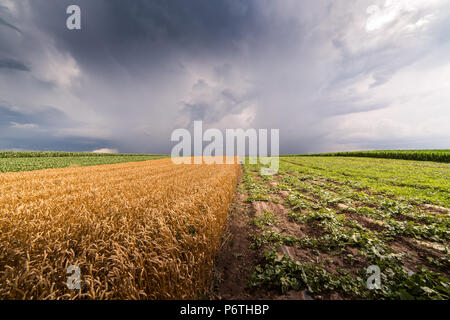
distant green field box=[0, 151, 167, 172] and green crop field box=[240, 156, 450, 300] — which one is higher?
distant green field box=[0, 151, 167, 172]

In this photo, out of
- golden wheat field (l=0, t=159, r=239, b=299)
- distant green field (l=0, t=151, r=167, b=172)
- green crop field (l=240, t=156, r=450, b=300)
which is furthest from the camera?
distant green field (l=0, t=151, r=167, b=172)

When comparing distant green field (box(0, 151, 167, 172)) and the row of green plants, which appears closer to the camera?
the row of green plants

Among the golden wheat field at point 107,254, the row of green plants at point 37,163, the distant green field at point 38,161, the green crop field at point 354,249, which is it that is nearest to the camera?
the golden wheat field at point 107,254

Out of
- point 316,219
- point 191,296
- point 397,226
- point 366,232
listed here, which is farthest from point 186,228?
point 397,226

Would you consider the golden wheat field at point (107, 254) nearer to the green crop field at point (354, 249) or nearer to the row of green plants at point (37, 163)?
the green crop field at point (354, 249)

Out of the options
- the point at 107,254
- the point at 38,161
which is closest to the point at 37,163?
the point at 38,161

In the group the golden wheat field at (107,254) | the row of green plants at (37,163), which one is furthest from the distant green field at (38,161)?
the golden wheat field at (107,254)

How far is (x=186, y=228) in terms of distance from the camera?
3871 mm

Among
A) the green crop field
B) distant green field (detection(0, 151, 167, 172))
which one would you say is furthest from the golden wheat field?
distant green field (detection(0, 151, 167, 172))

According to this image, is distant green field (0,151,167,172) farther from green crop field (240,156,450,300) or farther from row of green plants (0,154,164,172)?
green crop field (240,156,450,300)

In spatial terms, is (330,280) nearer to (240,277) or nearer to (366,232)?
(240,277)

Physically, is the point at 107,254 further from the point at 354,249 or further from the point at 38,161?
the point at 38,161

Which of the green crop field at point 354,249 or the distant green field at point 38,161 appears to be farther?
the distant green field at point 38,161

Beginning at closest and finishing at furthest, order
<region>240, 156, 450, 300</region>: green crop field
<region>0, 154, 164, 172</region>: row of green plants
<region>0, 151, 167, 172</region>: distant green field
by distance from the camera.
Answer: <region>240, 156, 450, 300</region>: green crop field
<region>0, 154, 164, 172</region>: row of green plants
<region>0, 151, 167, 172</region>: distant green field
